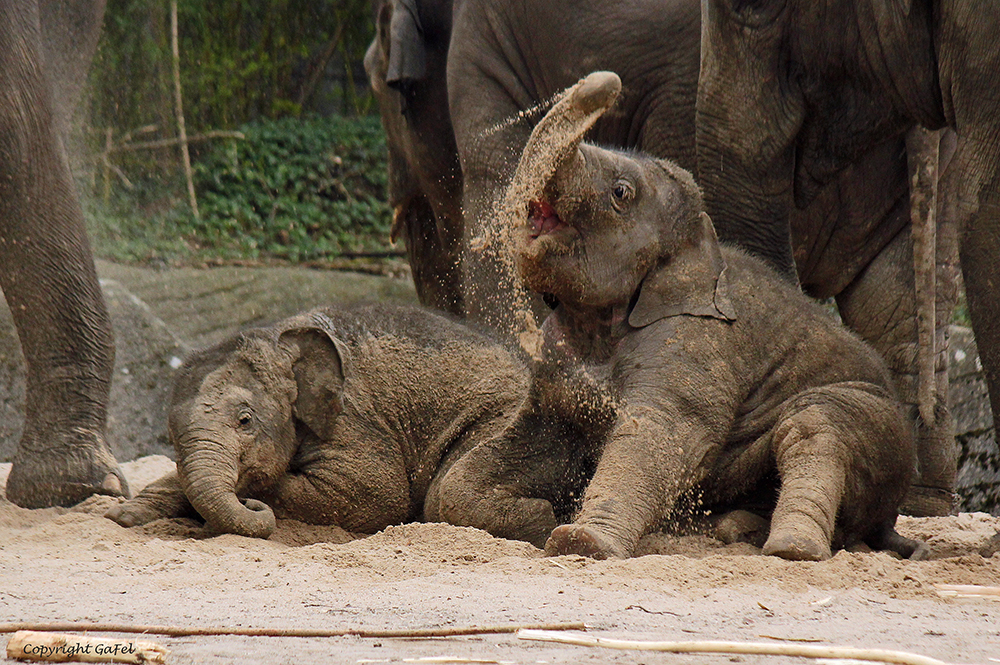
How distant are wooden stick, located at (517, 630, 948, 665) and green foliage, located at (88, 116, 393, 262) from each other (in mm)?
9457

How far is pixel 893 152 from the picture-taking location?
5277 mm

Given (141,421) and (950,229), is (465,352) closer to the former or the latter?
(950,229)

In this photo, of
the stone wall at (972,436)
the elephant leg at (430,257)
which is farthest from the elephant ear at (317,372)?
the stone wall at (972,436)

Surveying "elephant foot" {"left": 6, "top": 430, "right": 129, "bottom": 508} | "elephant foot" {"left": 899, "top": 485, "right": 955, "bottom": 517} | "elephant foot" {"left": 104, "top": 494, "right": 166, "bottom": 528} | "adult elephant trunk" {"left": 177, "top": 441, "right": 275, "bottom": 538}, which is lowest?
"elephant foot" {"left": 6, "top": 430, "right": 129, "bottom": 508}

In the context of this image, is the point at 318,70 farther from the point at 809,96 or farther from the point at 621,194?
the point at 621,194

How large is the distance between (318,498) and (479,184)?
1.76 m

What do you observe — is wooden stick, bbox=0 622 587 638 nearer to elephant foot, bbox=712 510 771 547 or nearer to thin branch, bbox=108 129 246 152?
elephant foot, bbox=712 510 771 547

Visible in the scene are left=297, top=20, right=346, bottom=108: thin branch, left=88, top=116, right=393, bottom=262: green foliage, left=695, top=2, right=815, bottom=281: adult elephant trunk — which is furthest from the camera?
left=297, top=20, right=346, bottom=108: thin branch

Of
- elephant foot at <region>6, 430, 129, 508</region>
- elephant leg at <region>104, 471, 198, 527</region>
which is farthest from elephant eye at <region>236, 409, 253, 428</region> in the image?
elephant foot at <region>6, 430, 129, 508</region>

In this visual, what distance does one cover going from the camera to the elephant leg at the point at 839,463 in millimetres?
3496

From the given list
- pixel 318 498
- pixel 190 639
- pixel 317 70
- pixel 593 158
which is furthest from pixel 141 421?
pixel 317 70

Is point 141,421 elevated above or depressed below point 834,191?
below

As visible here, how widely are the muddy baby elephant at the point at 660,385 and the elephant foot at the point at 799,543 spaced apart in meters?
0.06

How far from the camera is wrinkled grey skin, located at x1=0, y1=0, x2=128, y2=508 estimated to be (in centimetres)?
515
